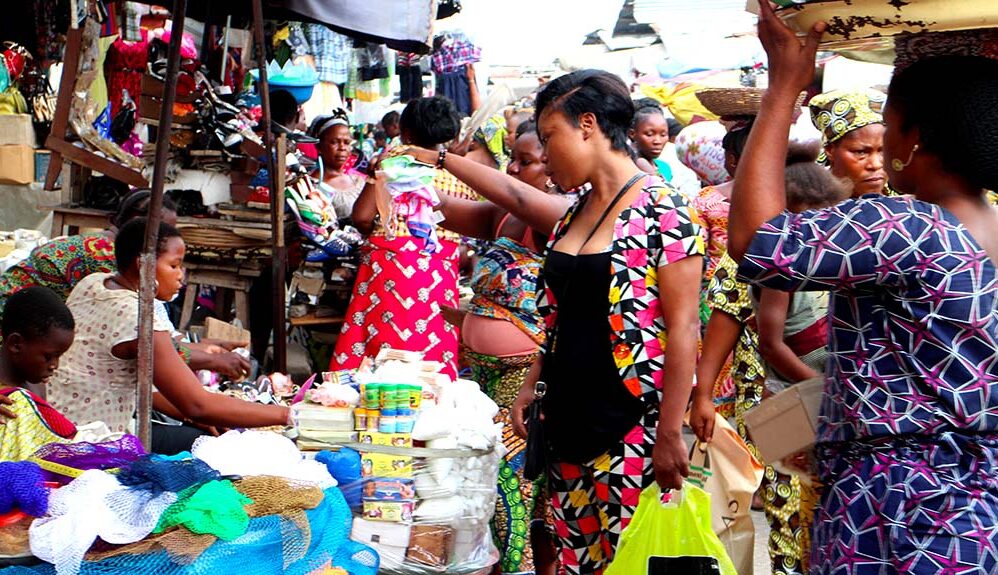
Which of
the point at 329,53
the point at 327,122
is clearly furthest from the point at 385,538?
the point at 329,53

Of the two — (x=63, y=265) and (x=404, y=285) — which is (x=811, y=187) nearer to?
(x=404, y=285)

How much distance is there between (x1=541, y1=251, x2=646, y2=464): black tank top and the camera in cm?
318

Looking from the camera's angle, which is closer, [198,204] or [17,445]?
[17,445]

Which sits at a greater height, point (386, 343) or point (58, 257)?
point (58, 257)

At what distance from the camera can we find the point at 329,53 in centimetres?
1012

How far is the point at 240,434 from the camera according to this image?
336cm

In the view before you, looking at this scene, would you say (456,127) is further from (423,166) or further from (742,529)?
(742,529)

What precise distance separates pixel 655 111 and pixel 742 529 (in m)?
5.17

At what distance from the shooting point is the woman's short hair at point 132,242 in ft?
14.1

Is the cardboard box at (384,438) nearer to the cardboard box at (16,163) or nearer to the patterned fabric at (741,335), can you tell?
the patterned fabric at (741,335)

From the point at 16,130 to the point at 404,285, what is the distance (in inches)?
200

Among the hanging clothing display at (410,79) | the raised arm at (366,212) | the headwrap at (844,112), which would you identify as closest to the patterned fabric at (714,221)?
the headwrap at (844,112)

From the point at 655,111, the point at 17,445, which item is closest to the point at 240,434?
the point at 17,445

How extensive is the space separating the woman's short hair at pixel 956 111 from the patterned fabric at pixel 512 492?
266 centimetres
